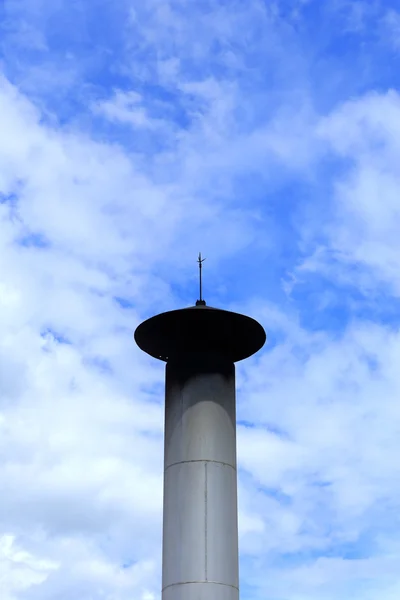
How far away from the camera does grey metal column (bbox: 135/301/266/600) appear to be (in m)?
18.4

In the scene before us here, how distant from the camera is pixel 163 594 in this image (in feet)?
61.1

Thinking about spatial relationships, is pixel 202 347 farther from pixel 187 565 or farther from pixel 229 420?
pixel 187 565

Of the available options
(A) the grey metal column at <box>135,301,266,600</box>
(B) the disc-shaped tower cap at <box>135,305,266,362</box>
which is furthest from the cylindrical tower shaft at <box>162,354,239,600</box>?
(B) the disc-shaped tower cap at <box>135,305,266,362</box>

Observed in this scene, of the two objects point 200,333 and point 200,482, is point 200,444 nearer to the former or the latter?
point 200,482

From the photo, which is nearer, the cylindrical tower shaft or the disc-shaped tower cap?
the cylindrical tower shaft

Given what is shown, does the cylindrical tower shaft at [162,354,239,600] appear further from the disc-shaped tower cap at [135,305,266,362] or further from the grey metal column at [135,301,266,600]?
the disc-shaped tower cap at [135,305,266,362]

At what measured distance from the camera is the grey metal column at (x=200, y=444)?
723 inches

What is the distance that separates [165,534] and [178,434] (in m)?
2.20

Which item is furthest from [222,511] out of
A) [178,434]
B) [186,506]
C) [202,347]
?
[202,347]

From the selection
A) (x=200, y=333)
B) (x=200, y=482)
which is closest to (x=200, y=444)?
(x=200, y=482)

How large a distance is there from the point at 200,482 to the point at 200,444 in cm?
84

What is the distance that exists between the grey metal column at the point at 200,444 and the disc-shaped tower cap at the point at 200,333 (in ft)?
0.08

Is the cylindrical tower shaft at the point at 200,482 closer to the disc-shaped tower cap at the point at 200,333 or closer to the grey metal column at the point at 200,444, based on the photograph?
the grey metal column at the point at 200,444

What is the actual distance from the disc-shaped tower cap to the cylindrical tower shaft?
0.32 meters
